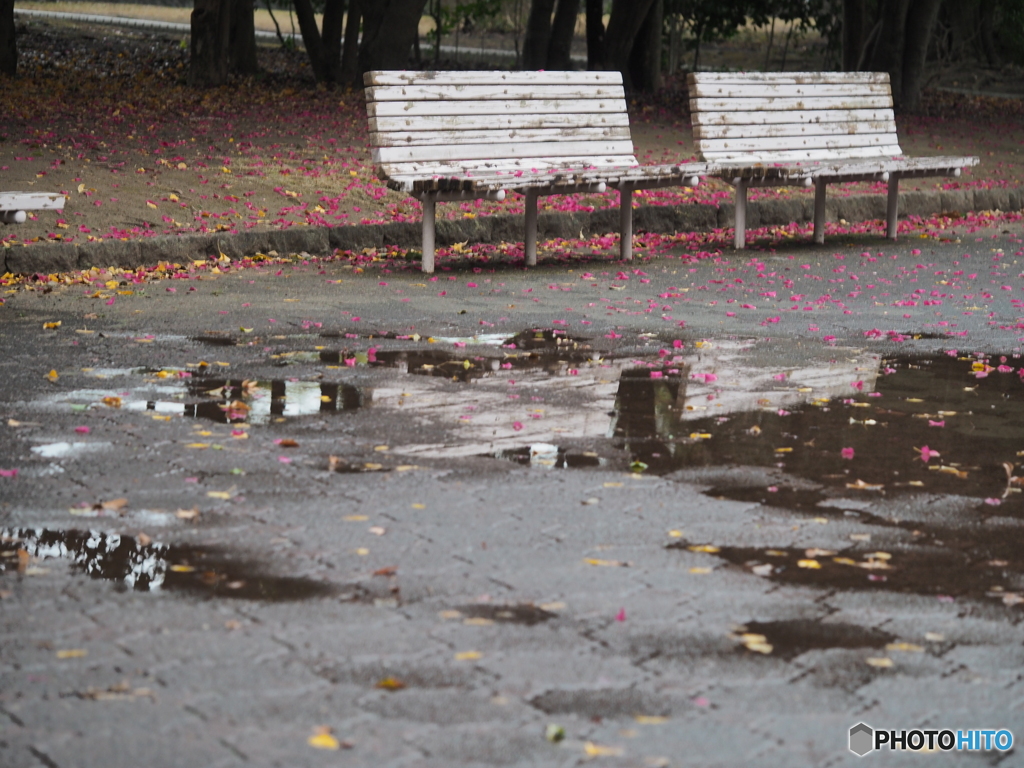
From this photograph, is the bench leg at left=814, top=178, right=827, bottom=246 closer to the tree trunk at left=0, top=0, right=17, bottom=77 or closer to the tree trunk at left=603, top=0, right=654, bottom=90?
the tree trunk at left=603, top=0, right=654, bottom=90

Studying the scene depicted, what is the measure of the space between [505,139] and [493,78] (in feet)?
1.49

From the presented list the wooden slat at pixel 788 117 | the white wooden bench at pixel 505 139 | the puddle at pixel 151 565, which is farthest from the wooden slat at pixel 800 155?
the puddle at pixel 151 565

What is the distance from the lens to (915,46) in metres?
22.1

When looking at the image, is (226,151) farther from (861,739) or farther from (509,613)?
(861,739)

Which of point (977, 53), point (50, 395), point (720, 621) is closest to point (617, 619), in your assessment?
point (720, 621)

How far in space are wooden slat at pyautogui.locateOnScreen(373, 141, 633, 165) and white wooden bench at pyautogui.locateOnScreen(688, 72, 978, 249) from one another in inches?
29.8

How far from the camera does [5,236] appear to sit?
9.33m

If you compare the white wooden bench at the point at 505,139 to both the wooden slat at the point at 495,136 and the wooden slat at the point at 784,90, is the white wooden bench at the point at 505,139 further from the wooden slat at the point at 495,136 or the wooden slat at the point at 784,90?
A: the wooden slat at the point at 784,90

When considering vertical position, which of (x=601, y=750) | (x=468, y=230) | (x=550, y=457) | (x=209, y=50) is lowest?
(x=601, y=750)

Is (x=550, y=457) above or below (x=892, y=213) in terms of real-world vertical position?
below

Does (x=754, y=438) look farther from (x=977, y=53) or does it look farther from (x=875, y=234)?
(x=977, y=53)

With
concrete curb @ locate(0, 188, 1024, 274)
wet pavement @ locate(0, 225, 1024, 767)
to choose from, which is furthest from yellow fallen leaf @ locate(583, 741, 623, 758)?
concrete curb @ locate(0, 188, 1024, 274)

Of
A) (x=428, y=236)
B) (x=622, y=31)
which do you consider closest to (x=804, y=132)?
(x=428, y=236)

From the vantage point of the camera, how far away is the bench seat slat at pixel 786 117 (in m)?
10.6
